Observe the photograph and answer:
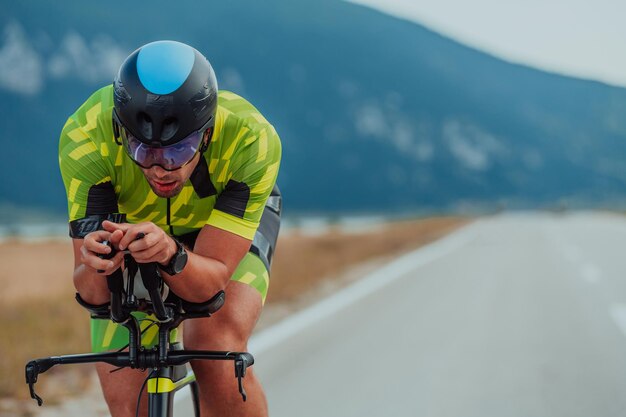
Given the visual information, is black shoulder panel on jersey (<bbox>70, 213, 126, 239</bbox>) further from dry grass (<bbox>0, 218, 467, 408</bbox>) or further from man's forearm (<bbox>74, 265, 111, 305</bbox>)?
dry grass (<bbox>0, 218, 467, 408</bbox>)

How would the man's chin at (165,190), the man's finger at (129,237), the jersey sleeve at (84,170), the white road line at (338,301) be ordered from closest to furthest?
the man's finger at (129,237) < the man's chin at (165,190) < the jersey sleeve at (84,170) < the white road line at (338,301)

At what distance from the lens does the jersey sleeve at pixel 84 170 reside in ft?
8.89

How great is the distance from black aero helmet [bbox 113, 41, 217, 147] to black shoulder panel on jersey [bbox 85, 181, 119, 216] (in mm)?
354

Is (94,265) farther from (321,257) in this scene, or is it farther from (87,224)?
(321,257)

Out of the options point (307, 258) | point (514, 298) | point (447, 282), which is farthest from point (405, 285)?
point (307, 258)

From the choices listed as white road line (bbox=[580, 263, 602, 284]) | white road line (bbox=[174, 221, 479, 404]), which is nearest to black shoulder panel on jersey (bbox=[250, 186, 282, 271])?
white road line (bbox=[174, 221, 479, 404])

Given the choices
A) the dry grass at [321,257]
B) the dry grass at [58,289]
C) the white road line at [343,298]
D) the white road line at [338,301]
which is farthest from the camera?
the dry grass at [321,257]

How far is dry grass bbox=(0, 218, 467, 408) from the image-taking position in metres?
6.32

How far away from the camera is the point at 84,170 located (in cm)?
272

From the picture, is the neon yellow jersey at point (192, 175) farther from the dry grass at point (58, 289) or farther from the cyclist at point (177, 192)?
the dry grass at point (58, 289)

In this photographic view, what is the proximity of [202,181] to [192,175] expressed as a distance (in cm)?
4

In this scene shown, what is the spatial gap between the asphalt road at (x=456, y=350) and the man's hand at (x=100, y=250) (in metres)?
3.24

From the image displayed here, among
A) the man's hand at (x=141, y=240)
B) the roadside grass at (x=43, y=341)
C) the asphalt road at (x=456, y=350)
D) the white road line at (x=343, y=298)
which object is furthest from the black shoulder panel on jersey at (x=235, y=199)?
the white road line at (x=343, y=298)

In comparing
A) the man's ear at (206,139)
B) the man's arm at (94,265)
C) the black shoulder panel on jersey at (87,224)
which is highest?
the man's ear at (206,139)
